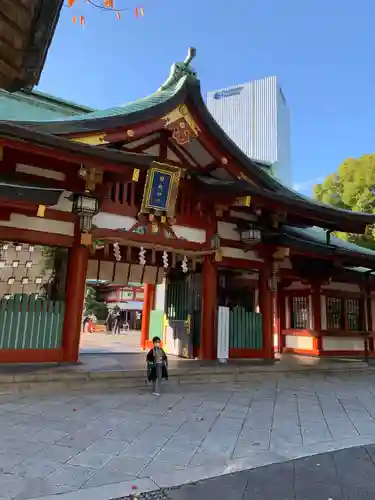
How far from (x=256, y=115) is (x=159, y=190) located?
6010cm

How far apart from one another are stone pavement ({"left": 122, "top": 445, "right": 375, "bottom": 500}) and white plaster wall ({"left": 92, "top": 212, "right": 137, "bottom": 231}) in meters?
6.49

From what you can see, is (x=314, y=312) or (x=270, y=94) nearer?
(x=314, y=312)

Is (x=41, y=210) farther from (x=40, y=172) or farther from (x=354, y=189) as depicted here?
(x=354, y=189)

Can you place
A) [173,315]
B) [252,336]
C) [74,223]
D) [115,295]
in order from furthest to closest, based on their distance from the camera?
[115,295]
[173,315]
[252,336]
[74,223]

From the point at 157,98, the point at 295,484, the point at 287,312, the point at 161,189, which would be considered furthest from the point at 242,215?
the point at 295,484

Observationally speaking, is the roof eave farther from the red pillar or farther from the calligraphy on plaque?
the calligraphy on plaque

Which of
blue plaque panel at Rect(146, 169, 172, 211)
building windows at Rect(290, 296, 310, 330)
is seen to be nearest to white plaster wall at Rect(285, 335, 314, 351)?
building windows at Rect(290, 296, 310, 330)

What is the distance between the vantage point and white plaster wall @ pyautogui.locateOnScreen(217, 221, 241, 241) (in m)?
11.2

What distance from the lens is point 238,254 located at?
11422mm

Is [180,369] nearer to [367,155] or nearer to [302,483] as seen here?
[302,483]

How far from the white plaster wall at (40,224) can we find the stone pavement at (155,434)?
346cm

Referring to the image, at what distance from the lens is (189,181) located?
412 inches

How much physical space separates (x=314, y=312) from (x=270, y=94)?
58252mm

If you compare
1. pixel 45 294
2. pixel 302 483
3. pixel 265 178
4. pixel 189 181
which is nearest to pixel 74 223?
pixel 45 294
